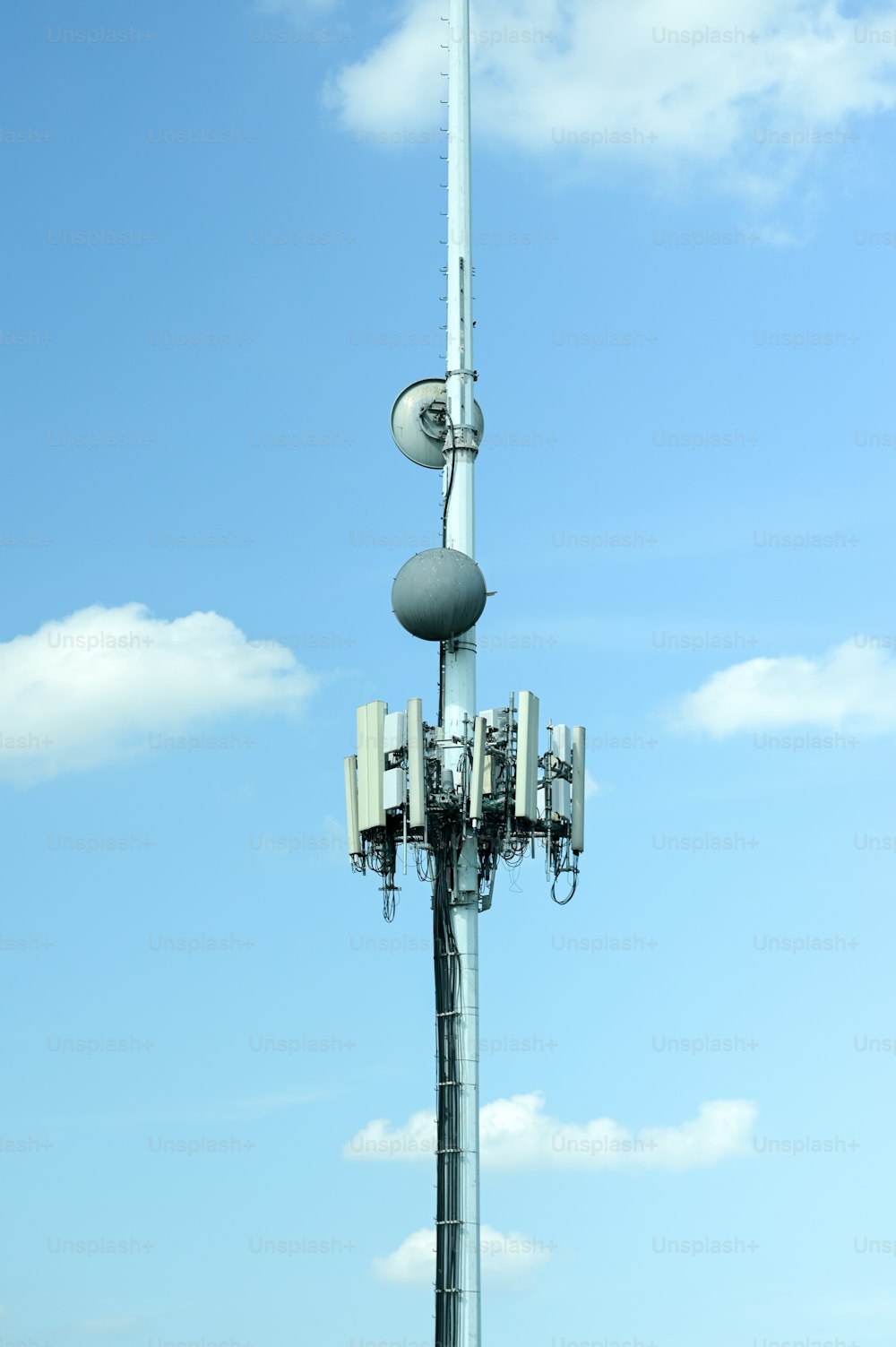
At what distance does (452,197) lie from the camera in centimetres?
7856

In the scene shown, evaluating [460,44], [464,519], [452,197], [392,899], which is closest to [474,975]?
[392,899]

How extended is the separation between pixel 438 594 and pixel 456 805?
6.98m

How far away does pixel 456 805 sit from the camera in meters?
71.8

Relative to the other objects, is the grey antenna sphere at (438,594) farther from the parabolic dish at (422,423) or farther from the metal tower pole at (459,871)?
the parabolic dish at (422,423)

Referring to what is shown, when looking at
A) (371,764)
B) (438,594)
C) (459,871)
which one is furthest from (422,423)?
(459,871)

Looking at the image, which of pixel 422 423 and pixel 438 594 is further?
pixel 422 423

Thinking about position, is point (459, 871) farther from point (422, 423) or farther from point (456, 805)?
point (422, 423)

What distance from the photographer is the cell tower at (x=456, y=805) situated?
69.9m

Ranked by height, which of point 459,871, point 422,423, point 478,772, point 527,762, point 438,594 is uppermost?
point 422,423

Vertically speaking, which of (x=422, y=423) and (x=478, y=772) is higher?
(x=422, y=423)

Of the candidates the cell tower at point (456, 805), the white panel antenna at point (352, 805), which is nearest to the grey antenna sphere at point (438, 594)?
the cell tower at point (456, 805)

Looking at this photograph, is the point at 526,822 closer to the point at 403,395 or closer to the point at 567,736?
the point at 567,736

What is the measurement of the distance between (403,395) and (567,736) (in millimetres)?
14274

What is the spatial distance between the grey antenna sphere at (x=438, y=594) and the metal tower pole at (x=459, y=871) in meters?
1.06
